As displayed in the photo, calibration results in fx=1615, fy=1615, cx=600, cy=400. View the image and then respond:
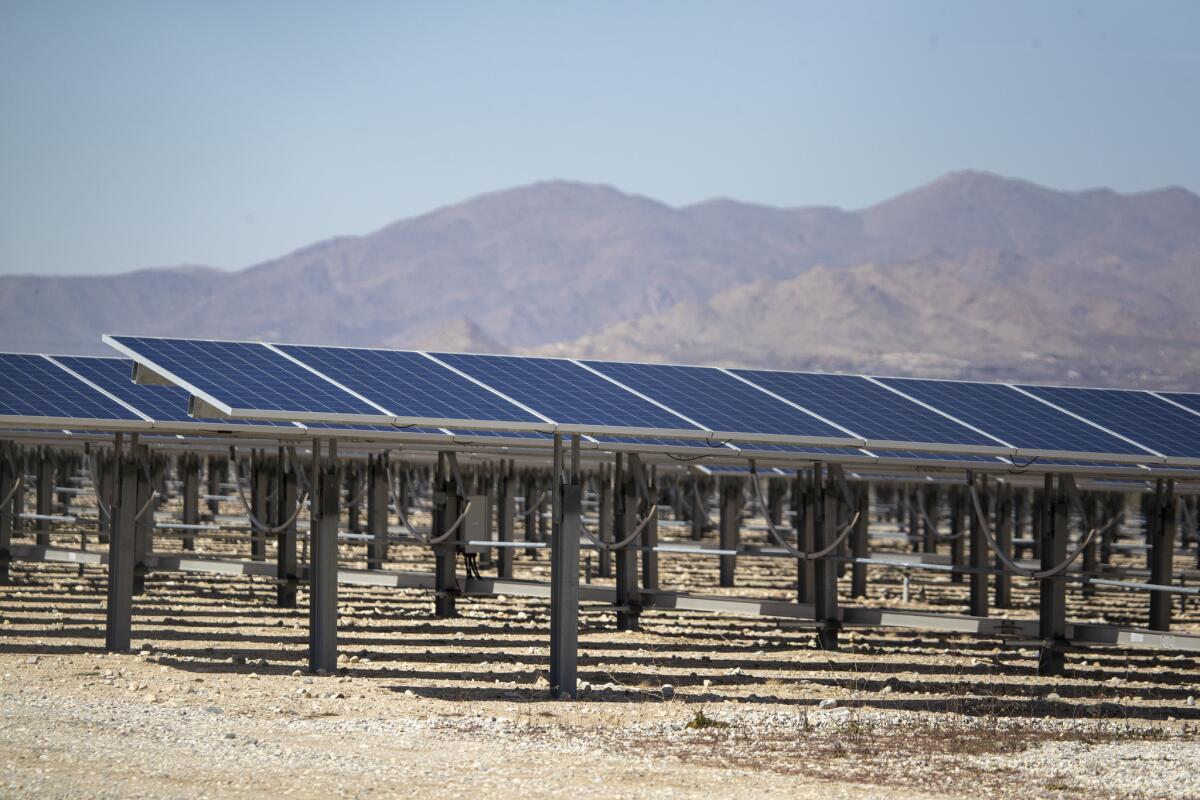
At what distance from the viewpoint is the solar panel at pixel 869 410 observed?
14.5m

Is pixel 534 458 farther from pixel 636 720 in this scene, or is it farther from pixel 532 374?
pixel 636 720

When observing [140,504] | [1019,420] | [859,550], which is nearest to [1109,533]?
[859,550]

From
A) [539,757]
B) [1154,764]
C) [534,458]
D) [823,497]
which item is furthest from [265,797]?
[534,458]

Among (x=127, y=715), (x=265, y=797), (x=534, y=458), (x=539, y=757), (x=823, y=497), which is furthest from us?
(x=534, y=458)

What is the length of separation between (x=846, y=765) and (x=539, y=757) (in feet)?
6.56

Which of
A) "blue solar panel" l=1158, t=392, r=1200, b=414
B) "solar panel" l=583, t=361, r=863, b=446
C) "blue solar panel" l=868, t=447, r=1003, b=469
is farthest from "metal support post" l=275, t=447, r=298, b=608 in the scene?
"blue solar panel" l=1158, t=392, r=1200, b=414

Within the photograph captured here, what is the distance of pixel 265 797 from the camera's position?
352 inches

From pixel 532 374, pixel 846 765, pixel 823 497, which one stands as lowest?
pixel 846 765

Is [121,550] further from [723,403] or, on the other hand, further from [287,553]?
[287,553]

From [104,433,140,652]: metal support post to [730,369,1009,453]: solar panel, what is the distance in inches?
252

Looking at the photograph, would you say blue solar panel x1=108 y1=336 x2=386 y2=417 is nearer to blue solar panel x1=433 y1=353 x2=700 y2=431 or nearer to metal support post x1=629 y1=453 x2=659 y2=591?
blue solar panel x1=433 y1=353 x2=700 y2=431

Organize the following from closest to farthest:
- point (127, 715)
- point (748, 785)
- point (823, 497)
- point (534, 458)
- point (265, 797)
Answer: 1. point (265, 797)
2. point (748, 785)
3. point (127, 715)
4. point (823, 497)
5. point (534, 458)

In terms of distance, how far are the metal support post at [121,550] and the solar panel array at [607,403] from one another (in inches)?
22.7

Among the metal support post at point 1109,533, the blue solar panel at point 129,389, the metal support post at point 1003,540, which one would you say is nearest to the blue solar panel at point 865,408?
the blue solar panel at point 129,389
